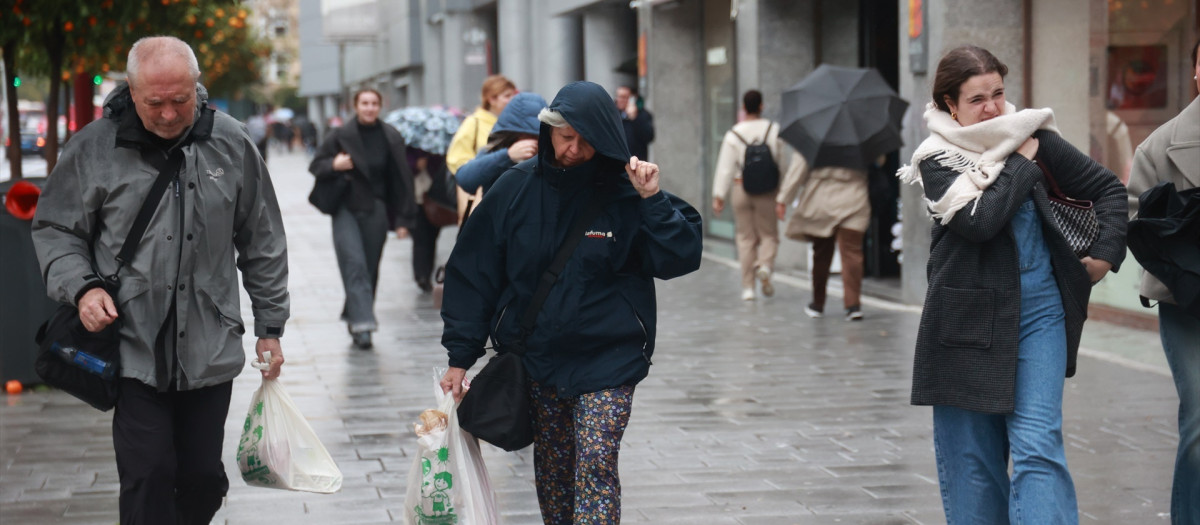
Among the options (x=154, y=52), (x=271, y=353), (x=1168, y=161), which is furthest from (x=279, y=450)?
→ (x=1168, y=161)

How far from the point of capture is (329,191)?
10625mm

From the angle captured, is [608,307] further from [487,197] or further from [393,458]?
[393,458]

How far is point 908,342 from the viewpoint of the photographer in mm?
10523

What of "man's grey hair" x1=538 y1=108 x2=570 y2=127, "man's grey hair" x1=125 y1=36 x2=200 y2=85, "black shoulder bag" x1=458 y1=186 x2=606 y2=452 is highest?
"man's grey hair" x1=125 y1=36 x2=200 y2=85

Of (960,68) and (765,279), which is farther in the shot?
(765,279)

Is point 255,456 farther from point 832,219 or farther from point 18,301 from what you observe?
point 832,219

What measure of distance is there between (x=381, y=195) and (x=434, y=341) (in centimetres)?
107

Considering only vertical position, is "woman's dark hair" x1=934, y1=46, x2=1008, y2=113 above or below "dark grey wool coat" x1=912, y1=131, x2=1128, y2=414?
above

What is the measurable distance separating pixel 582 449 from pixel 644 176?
778 mm

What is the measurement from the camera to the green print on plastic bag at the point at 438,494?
4.40 metres

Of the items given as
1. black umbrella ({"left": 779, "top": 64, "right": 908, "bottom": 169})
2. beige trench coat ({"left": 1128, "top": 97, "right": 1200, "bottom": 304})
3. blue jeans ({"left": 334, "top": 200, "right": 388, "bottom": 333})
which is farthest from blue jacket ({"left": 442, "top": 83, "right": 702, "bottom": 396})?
black umbrella ({"left": 779, "top": 64, "right": 908, "bottom": 169})

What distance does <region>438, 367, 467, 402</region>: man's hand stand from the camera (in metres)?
4.55

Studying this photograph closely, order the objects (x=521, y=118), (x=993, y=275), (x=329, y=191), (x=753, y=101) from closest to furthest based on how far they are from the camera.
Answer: (x=993, y=275), (x=521, y=118), (x=329, y=191), (x=753, y=101)

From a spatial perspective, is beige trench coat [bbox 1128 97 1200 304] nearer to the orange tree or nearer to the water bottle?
the water bottle
